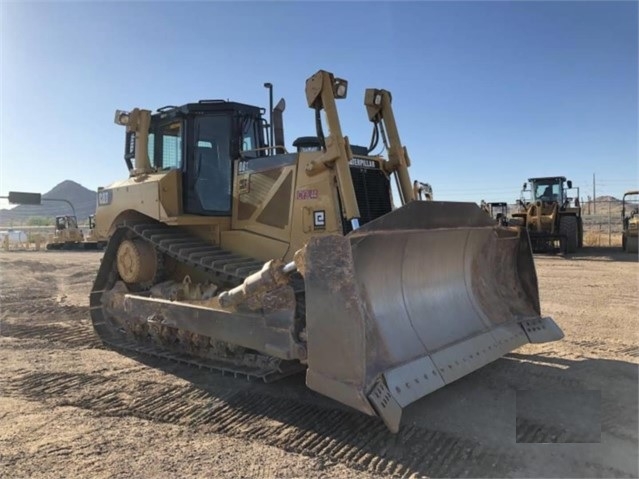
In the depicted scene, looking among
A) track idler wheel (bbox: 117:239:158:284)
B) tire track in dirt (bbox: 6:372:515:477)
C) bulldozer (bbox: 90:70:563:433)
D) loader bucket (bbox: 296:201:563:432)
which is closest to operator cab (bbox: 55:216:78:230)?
bulldozer (bbox: 90:70:563:433)

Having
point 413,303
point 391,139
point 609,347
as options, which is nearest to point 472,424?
point 413,303

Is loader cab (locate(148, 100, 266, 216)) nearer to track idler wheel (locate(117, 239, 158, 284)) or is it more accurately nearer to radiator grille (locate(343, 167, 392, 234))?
track idler wheel (locate(117, 239, 158, 284))

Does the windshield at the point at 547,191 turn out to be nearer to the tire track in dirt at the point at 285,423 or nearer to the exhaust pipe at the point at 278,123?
the exhaust pipe at the point at 278,123

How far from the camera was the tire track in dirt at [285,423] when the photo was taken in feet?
10.6

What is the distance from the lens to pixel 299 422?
3861 millimetres

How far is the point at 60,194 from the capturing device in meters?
163

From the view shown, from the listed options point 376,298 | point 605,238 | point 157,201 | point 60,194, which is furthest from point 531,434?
point 60,194

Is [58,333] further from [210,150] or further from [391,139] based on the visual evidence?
[391,139]

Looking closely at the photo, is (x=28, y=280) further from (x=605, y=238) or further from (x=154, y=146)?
(x=605, y=238)

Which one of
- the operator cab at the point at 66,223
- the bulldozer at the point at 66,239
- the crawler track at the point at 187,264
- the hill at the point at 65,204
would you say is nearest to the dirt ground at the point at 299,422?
the crawler track at the point at 187,264

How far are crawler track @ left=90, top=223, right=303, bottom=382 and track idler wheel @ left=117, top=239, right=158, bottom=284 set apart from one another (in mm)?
125

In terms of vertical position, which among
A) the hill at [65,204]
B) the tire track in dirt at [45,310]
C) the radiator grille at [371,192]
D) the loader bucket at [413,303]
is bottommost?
the tire track in dirt at [45,310]

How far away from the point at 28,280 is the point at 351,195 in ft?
39.3

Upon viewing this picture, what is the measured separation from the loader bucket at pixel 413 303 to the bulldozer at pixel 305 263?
13mm
